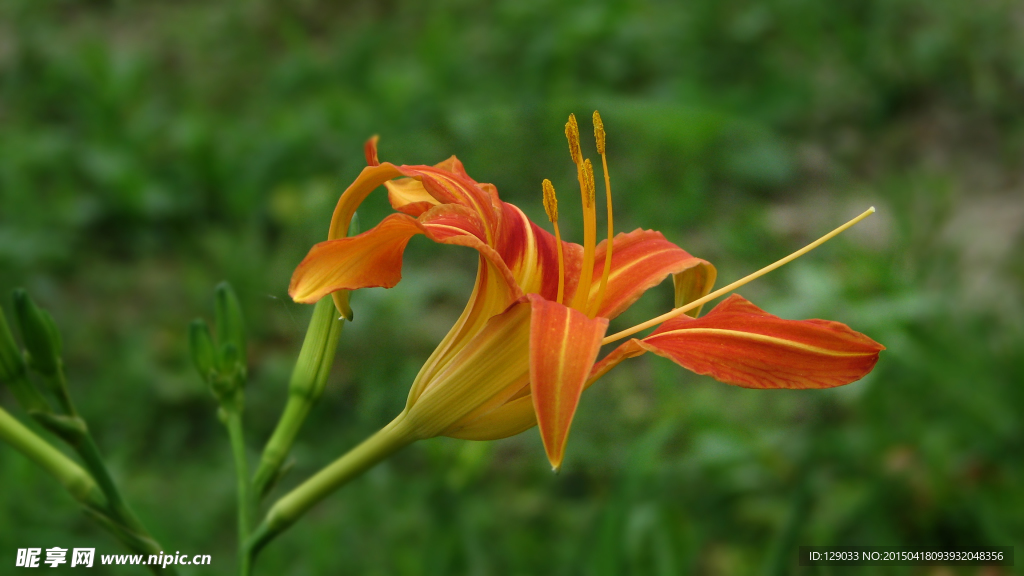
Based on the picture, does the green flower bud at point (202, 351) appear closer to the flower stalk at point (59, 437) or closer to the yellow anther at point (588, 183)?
the flower stalk at point (59, 437)

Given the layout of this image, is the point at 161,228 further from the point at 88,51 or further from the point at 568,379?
the point at 568,379

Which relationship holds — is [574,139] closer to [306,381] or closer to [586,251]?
[586,251]

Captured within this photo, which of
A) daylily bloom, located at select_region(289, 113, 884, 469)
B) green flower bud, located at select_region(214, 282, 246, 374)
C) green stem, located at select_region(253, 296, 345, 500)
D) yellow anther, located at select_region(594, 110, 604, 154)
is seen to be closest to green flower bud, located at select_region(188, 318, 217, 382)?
green flower bud, located at select_region(214, 282, 246, 374)

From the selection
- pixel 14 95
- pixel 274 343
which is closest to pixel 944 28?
pixel 274 343

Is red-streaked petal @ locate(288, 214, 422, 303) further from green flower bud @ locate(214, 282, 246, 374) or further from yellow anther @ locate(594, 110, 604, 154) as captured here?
green flower bud @ locate(214, 282, 246, 374)

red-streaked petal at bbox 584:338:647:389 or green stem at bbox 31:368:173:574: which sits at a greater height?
red-streaked petal at bbox 584:338:647:389

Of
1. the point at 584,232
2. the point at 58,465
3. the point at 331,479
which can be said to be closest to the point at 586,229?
the point at 584,232
